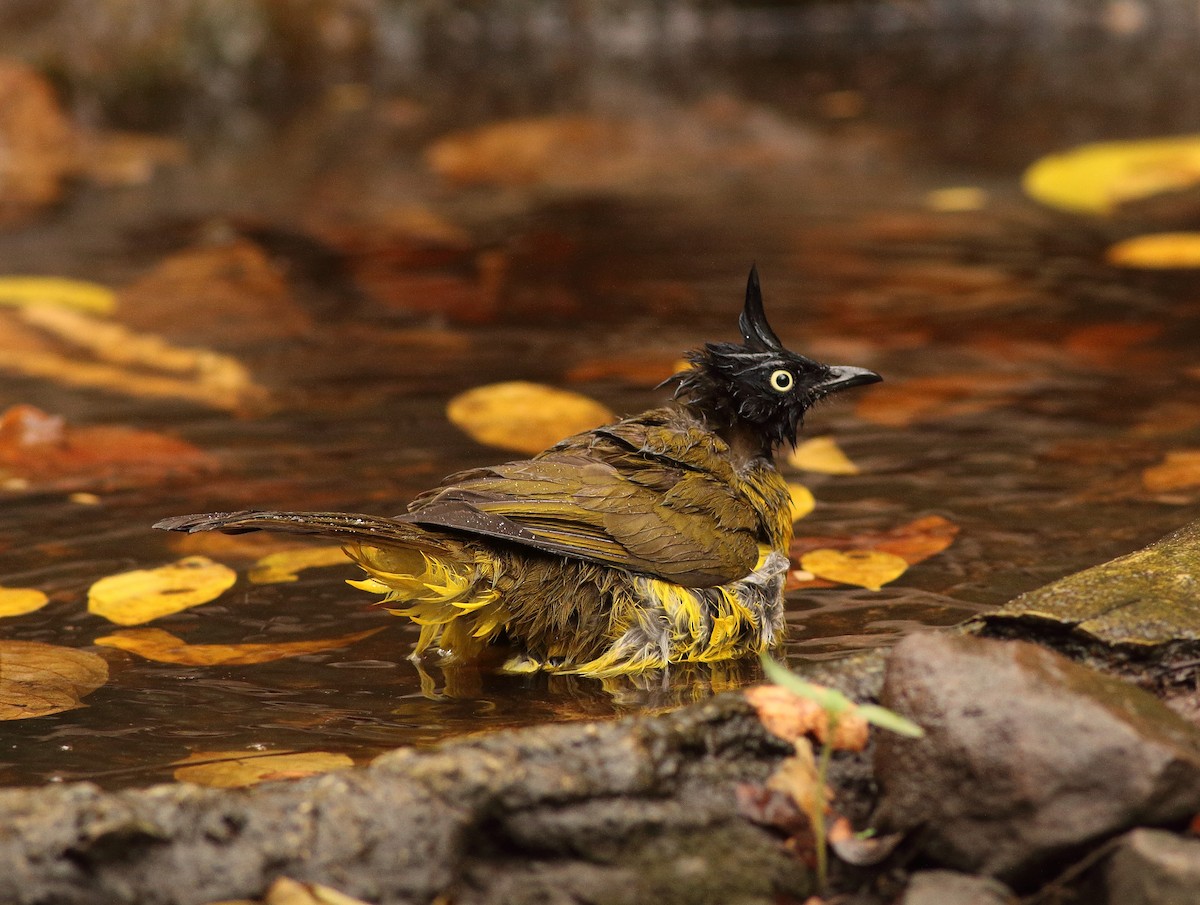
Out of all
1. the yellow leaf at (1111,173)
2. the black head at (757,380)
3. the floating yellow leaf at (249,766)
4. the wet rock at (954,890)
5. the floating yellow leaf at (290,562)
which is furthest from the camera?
the yellow leaf at (1111,173)

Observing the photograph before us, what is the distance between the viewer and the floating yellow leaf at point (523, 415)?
5761 millimetres

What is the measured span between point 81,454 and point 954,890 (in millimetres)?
4084

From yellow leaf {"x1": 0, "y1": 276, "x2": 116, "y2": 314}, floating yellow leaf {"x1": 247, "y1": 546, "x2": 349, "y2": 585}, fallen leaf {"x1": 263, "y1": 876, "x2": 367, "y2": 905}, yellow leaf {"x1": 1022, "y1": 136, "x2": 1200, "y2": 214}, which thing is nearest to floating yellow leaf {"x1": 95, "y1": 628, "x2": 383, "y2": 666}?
floating yellow leaf {"x1": 247, "y1": 546, "x2": 349, "y2": 585}

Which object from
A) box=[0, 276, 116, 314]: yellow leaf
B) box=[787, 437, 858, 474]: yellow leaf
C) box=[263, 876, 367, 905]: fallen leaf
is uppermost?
box=[0, 276, 116, 314]: yellow leaf

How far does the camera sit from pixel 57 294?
25.6 ft

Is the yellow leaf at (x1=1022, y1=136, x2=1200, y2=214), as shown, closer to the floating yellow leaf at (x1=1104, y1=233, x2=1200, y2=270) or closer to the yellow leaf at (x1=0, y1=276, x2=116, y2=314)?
the floating yellow leaf at (x1=1104, y1=233, x2=1200, y2=270)

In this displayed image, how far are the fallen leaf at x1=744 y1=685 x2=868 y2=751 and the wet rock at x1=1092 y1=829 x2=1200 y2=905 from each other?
1.88 ft

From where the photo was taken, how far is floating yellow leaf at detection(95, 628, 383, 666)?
157 inches

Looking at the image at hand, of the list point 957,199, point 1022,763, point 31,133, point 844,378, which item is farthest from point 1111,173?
point 31,133

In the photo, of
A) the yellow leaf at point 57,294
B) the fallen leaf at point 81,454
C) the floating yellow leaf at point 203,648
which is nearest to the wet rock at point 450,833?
the floating yellow leaf at point 203,648

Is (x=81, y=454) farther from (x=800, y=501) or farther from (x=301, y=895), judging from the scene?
(x=301, y=895)

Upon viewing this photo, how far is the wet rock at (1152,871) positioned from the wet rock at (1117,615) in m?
0.66

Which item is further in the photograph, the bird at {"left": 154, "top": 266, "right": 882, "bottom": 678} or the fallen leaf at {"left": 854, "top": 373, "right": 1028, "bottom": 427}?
the fallen leaf at {"left": 854, "top": 373, "right": 1028, "bottom": 427}

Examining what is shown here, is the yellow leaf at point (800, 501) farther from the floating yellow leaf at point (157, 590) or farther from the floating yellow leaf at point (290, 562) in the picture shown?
the floating yellow leaf at point (157, 590)
